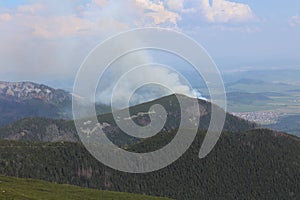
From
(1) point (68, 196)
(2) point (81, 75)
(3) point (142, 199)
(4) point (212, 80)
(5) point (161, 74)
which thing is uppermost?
(2) point (81, 75)

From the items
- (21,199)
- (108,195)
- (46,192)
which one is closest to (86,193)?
(108,195)

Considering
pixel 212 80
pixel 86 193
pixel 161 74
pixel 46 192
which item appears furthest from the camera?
pixel 86 193

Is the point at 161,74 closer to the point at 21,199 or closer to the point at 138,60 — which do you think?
the point at 138,60

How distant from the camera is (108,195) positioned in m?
194

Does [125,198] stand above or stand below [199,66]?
below

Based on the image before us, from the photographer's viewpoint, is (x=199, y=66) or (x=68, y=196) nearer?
(x=199, y=66)

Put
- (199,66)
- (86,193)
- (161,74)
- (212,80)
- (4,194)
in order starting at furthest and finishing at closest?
(86,193) → (161,74) → (4,194) → (212,80) → (199,66)

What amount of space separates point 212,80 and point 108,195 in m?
101

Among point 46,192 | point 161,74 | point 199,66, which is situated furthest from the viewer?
point 46,192

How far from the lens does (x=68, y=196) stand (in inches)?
6742

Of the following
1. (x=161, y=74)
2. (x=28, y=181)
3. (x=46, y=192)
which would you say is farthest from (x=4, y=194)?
(x=28, y=181)

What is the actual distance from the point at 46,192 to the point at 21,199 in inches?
1802

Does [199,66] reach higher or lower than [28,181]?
higher

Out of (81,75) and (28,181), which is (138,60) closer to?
(81,75)
